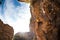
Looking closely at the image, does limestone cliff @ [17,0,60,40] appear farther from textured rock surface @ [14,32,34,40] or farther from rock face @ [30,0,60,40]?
textured rock surface @ [14,32,34,40]

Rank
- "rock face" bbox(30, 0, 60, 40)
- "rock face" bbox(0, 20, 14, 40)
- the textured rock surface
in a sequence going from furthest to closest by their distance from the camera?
1. the textured rock surface
2. "rock face" bbox(0, 20, 14, 40)
3. "rock face" bbox(30, 0, 60, 40)

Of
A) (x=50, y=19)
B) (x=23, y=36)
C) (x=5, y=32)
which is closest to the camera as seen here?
(x=50, y=19)

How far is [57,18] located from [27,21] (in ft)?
16.0

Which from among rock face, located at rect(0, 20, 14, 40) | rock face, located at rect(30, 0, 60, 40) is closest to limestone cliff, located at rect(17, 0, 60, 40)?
rock face, located at rect(30, 0, 60, 40)

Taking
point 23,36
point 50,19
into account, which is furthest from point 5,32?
point 50,19

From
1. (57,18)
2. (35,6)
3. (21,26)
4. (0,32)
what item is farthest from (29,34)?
(57,18)

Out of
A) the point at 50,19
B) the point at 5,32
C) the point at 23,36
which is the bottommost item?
the point at 23,36

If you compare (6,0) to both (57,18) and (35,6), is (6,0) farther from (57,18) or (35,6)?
(57,18)

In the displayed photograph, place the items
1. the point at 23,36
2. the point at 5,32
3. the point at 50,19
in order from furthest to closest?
the point at 23,36 → the point at 5,32 → the point at 50,19

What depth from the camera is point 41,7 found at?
23.0ft

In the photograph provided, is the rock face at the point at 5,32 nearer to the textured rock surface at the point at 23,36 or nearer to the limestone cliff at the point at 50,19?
the textured rock surface at the point at 23,36

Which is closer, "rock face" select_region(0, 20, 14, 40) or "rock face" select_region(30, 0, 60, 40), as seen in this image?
"rock face" select_region(30, 0, 60, 40)

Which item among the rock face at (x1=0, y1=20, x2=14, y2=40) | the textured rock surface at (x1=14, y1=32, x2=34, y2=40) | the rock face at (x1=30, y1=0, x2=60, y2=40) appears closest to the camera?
the rock face at (x1=30, y1=0, x2=60, y2=40)

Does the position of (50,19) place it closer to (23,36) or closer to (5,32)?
(5,32)
